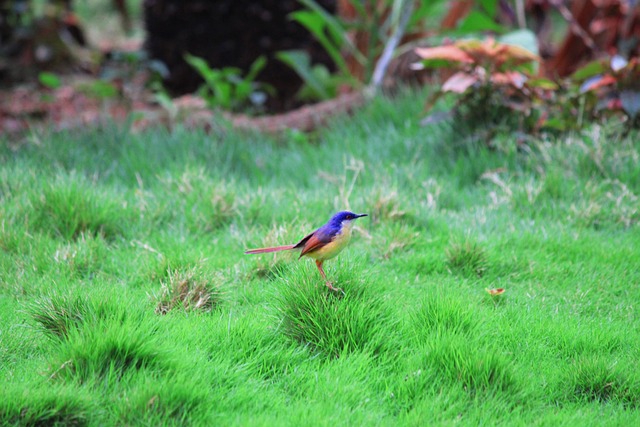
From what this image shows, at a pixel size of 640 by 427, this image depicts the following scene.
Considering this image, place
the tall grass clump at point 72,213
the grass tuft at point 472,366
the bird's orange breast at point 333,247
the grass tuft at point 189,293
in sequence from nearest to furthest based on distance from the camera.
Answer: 1. the grass tuft at point 472,366
2. the bird's orange breast at point 333,247
3. the grass tuft at point 189,293
4. the tall grass clump at point 72,213

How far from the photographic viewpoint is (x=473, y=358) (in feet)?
8.23

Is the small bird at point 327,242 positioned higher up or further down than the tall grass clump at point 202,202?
higher up

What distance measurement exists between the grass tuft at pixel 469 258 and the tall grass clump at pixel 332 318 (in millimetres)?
830

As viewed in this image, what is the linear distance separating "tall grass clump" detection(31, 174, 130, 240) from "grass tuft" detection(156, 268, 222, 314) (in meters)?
0.94

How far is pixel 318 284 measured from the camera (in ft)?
9.06

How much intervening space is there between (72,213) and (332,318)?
187cm

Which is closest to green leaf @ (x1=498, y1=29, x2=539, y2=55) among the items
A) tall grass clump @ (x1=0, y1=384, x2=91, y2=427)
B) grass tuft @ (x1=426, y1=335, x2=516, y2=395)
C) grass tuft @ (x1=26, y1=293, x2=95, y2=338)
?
grass tuft @ (x1=426, y1=335, x2=516, y2=395)

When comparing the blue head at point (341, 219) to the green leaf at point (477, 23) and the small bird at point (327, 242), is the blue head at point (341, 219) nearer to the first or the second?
the small bird at point (327, 242)

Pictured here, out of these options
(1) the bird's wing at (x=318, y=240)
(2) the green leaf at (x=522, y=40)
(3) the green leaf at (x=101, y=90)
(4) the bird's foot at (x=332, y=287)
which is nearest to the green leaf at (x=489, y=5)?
(2) the green leaf at (x=522, y=40)

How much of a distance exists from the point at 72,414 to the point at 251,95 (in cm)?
476

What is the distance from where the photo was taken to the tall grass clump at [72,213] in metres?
3.82

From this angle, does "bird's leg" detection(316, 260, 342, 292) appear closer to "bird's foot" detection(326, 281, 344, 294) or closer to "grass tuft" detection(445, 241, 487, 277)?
"bird's foot" detection(326, 281, 344, 294)

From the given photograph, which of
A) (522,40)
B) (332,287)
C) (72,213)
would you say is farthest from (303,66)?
(332,287)

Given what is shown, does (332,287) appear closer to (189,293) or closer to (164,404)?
(189,293)
